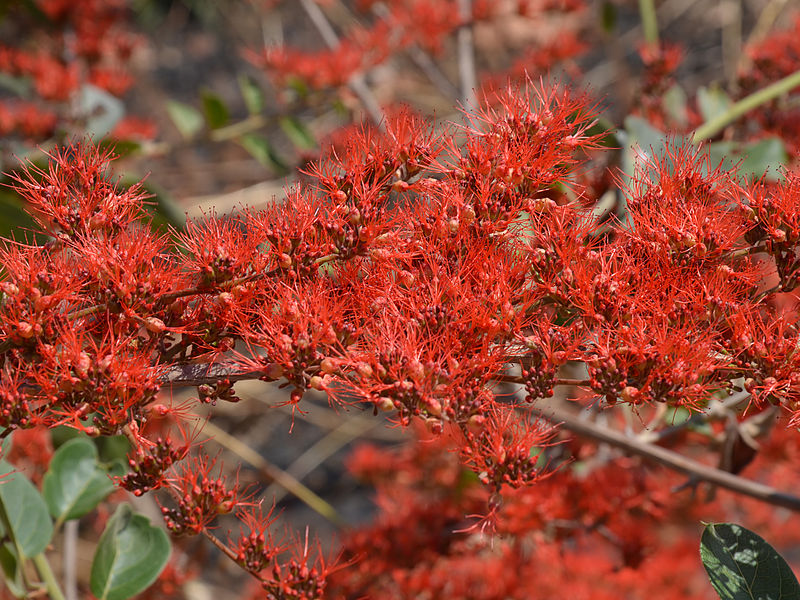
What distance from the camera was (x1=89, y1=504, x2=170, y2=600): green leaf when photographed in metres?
1.24

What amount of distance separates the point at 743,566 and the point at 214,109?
1.87 metres

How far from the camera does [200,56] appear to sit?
431 centimetres

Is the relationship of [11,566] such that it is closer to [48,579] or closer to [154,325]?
[48,579]

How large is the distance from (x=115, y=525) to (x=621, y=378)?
34.0 inches

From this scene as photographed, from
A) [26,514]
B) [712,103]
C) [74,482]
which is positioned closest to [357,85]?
[712,103]

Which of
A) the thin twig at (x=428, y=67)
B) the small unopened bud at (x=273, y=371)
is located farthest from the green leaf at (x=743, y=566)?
the thin twig at (x=428, y=67)

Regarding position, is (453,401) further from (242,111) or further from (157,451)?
(242,111)

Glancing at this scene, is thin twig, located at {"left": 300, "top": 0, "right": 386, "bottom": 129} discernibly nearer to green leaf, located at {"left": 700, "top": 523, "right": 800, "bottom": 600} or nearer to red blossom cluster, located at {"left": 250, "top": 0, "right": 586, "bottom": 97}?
red blossom cluster, located at {"left": 250, "top": 0, "right": 586, "bottom": 97}

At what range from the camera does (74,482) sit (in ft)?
4.75

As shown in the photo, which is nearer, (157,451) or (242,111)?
(157,451)

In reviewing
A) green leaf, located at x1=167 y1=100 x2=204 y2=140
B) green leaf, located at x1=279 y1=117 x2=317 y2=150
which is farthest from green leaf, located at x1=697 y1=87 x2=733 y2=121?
green leaf, located at x1=167 y1=100 x2=204 y2=140

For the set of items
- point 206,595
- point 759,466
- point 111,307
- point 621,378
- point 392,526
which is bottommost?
point 206,595

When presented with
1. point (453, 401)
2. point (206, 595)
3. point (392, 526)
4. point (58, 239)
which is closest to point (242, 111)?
point (206, 595)

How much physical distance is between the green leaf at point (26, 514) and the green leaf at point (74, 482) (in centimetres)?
9
